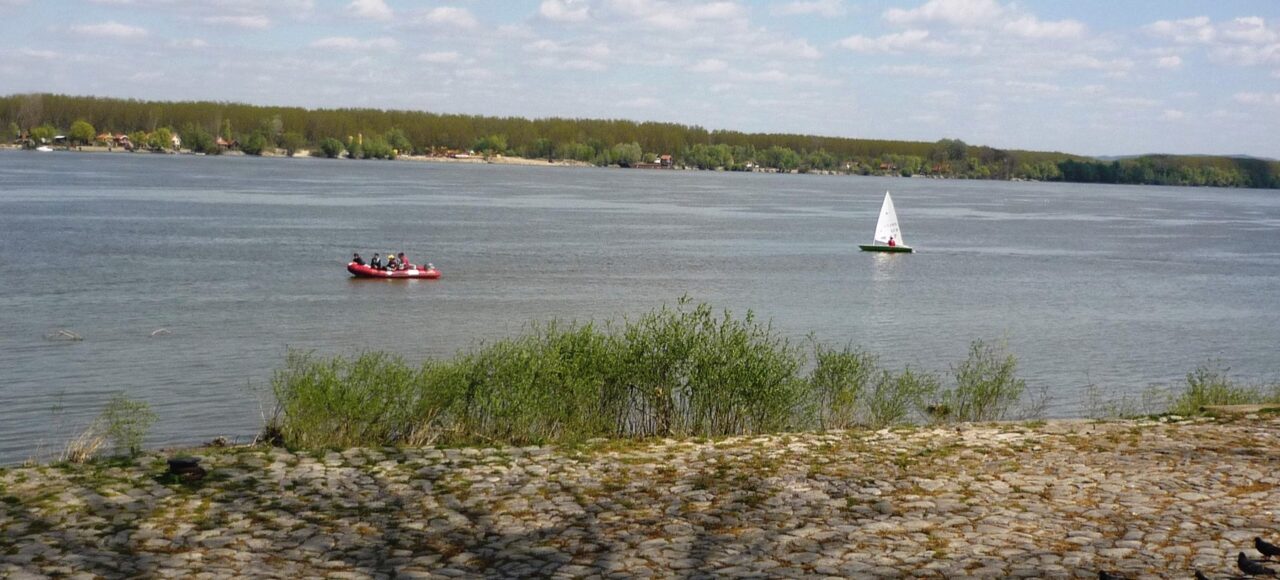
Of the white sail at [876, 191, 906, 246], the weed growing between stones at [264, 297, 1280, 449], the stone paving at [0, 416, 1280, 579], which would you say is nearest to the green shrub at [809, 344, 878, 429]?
the weed growing between stones at [264, 297, 1280, 449]

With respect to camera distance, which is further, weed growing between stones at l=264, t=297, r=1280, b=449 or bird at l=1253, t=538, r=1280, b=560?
weed growing between stones at l=264, t=297, r=1280, b=449

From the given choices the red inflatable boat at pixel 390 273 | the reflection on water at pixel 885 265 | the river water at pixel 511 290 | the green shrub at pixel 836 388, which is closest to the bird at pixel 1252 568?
the green shrub at pixel 836 388

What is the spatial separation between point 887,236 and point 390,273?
89.8 feet

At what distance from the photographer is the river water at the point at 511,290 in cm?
2409

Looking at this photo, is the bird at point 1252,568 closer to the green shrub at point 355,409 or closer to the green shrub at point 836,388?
the green shrub at point 836,388

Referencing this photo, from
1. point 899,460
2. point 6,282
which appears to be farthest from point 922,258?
point 899,460

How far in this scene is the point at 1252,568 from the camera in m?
7.87

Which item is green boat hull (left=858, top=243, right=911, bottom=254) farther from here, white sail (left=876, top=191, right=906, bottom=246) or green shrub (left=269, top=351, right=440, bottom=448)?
green shrub (left=269, top=351, right=440, bottom=448)

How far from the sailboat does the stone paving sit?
157 ft

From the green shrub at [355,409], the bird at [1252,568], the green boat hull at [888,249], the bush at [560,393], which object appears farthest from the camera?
the green boat hull at [888,249]

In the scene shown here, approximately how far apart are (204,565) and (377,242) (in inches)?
1961

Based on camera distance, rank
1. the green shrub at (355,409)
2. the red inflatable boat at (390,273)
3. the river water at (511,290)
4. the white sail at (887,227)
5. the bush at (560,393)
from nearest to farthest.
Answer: the green shrub at (355,409)
the bush at (560,393)
the river water at (511,290)
the red inflatable boat at (390,273)
the white sail at (887,227)

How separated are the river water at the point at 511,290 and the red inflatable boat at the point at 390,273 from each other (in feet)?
1.84

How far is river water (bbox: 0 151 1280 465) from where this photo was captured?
949 inches
